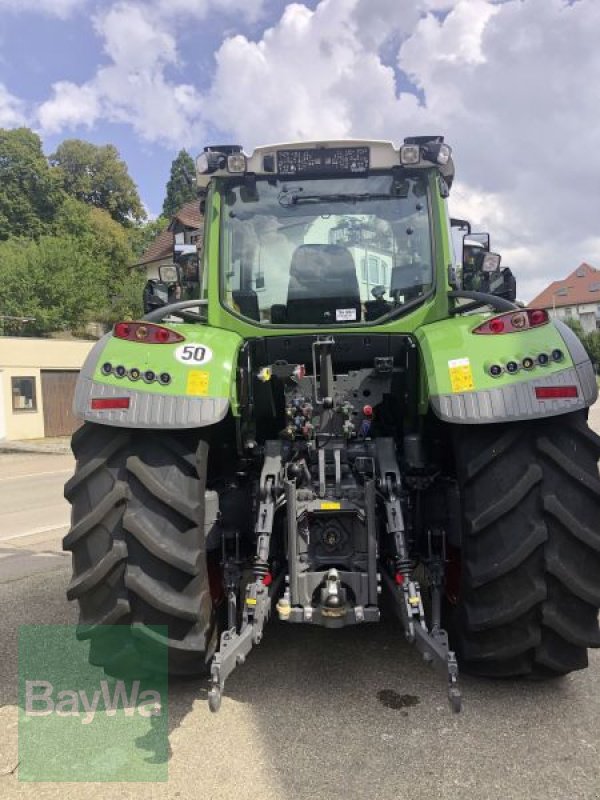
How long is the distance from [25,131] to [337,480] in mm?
67890

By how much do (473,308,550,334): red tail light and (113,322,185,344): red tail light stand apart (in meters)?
1.51

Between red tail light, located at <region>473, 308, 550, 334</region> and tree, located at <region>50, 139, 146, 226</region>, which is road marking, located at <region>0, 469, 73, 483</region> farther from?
tree, located at <region>50, 139, 146, 226</region>

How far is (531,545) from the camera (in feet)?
9.68

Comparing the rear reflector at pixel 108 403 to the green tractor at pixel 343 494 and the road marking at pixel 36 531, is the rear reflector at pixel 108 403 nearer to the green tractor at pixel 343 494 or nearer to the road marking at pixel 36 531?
the green tractor at pixel 343 494

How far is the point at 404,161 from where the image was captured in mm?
4051

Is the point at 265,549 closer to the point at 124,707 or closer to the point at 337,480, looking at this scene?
the point at 337,480

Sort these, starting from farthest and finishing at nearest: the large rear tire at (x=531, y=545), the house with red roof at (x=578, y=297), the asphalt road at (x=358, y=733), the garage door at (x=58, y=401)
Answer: the house with red roof at (x=578, y=297) < the garage door at (x=58, y=401) < the large rear tire at (x=531, y=545) < the asphalt road at (x=358, y=733)

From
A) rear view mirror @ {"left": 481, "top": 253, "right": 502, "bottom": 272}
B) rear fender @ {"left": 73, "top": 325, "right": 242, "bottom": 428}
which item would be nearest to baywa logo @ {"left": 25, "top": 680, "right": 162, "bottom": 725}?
rear fender @ {"left": 73, "top": 325, "right": 242, "bottom": 428}

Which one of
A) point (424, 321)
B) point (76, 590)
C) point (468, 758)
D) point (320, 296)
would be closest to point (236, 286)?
point (320, 296)

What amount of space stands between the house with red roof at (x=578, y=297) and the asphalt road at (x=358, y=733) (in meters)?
79.8

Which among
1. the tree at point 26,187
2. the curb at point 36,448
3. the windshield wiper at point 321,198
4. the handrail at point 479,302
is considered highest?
the tree at point 26,187

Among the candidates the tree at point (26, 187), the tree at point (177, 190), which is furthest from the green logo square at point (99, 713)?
the tree at point (177, 190)

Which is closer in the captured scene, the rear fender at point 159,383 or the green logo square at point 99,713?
the green logo square at point 99,713

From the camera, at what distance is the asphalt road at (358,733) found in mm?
2521
